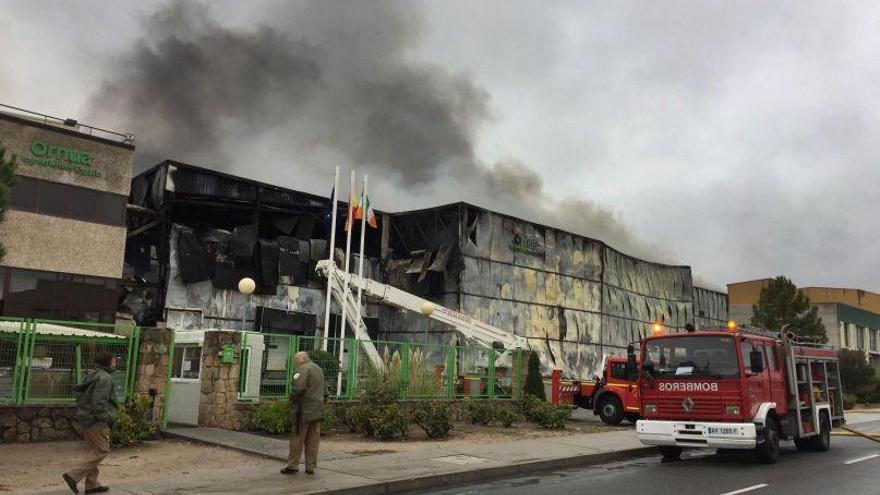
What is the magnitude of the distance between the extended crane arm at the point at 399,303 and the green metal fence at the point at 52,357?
11.0 m

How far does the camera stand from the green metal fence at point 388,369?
1601cm

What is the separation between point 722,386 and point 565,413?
23.8 ft

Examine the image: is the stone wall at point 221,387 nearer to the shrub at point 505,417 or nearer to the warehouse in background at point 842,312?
the shrub at point 505,417

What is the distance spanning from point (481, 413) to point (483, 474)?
26.2 ft

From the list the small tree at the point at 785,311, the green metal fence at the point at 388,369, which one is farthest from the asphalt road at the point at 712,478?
the small tree at the point at 785,311

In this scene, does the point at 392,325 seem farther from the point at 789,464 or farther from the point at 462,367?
the point at 789,464

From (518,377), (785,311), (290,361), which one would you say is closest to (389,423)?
(290,361)

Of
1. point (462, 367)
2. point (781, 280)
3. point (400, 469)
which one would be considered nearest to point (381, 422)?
point (400, 469)

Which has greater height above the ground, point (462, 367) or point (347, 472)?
point (462, 367)

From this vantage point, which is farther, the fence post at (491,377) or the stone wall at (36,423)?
the fence post at (491,377)

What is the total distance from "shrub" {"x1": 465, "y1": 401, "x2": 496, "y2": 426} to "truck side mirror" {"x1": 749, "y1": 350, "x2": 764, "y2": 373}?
8.37 m

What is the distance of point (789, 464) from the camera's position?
42.6ft

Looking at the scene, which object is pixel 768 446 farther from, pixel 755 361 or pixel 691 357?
pixel 691 357

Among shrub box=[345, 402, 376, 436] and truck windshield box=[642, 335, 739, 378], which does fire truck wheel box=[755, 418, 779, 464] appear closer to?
truck windshield box=[642, 335, 739, 378]
